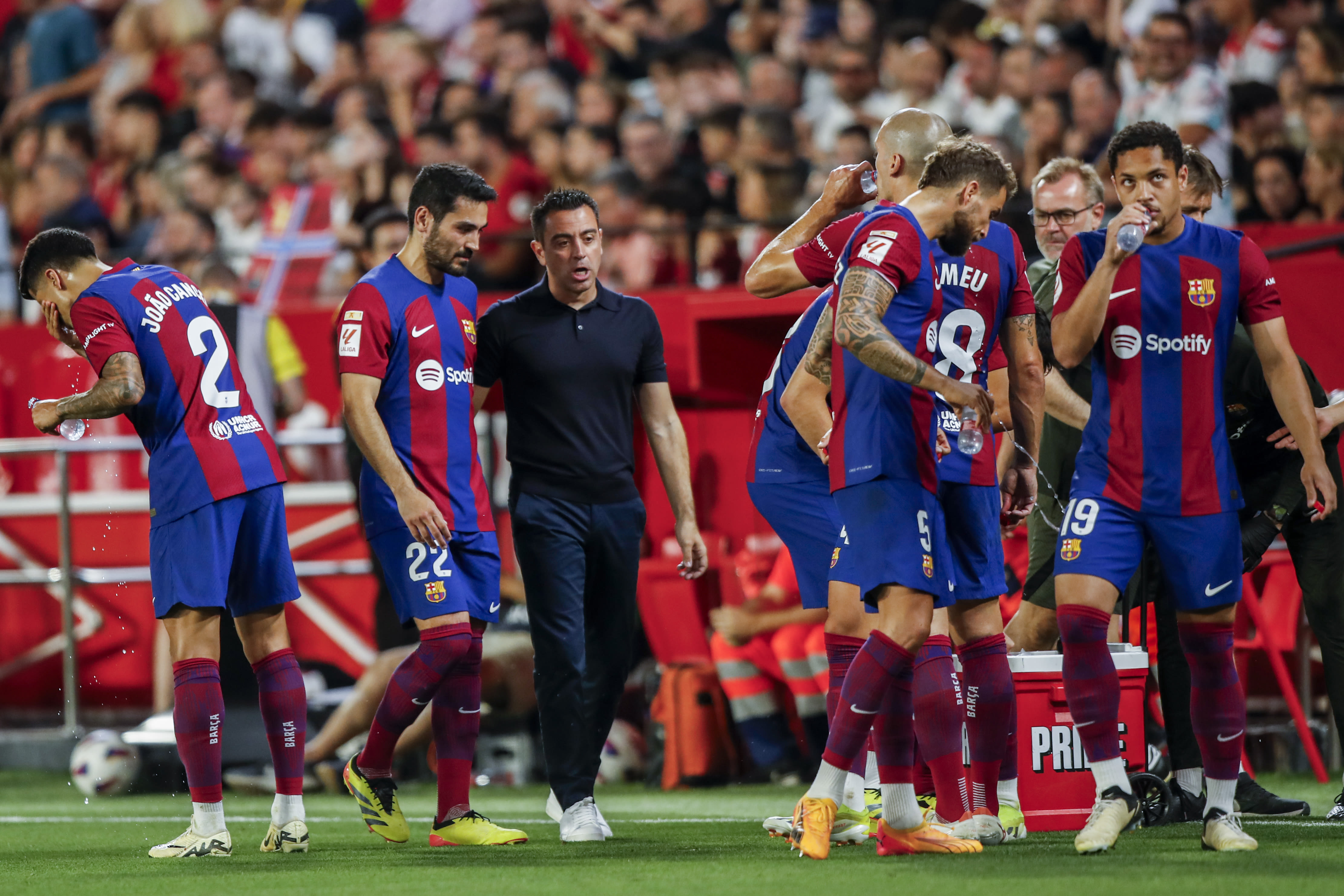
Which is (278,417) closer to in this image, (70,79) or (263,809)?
(263,809)

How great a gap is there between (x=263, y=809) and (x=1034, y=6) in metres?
7.43

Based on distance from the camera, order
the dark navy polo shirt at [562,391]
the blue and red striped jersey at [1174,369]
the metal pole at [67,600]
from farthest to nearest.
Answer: the metal pole at [67,600], the dark navy polo shirt at [562,391], the blue and red striped jersey at [1174,369]

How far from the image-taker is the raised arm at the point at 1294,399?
4.98 metres

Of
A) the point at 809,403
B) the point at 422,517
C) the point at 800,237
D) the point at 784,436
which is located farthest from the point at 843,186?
the point at 422,517

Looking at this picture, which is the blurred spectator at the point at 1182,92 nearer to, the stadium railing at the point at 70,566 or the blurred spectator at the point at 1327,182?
the blurred spectator at the point at 1327,182

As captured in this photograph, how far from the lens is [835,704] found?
5.66 metres

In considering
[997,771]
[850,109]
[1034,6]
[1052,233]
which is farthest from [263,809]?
[1034,6]

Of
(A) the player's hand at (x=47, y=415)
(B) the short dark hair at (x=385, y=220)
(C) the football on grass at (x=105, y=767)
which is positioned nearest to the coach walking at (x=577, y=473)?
(A) the player's hand at (x=47, y=415)

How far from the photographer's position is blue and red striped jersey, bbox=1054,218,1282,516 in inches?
193

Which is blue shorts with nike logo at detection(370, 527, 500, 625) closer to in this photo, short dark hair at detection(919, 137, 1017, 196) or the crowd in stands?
short dark hair at detection(919, 137, 1017, 196)

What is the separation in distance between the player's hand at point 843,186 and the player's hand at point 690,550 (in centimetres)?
130

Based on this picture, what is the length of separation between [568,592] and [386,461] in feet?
2.79

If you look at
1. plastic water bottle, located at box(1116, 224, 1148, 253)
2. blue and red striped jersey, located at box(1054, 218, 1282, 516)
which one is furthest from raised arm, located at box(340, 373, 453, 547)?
plastic water bottle, located at box(1116, 224, 1148, 253)

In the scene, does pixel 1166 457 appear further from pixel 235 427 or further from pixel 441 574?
pixel 235 427
